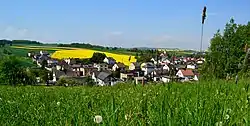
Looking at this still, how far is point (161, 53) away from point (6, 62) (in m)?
64.9

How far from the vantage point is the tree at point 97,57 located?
12268cm

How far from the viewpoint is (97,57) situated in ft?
405

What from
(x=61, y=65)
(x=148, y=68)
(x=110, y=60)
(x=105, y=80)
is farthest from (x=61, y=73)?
(x=148, y=68)

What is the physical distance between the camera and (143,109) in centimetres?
269

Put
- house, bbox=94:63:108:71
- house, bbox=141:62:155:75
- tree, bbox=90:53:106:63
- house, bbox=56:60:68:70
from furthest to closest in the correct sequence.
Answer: tree, bbox=90:53:106:63
house, bbox=56:60:68:70
house, bbox=94:63:108:71
house, bbox=141:62:155:75

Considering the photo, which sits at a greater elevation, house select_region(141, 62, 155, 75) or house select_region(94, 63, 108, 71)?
house select_region(141, 62, 155, 75)

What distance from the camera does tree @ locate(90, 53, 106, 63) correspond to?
123 metres

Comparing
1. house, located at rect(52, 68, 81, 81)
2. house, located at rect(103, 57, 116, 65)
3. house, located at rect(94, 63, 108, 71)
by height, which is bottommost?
house, located at rect(52, 68, 81, 81)

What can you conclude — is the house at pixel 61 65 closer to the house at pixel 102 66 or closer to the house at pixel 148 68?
the house at pixel 102 66

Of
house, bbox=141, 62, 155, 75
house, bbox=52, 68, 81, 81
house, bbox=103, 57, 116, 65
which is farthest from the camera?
house, bbox=103, 57, 116, 65

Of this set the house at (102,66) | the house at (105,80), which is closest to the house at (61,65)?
the house at (102,66)

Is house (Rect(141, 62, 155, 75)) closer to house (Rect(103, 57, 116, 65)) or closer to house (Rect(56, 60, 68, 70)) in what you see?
house (Rect(103, 57, 116, 65))

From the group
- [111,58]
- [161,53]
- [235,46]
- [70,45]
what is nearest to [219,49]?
[235,46]

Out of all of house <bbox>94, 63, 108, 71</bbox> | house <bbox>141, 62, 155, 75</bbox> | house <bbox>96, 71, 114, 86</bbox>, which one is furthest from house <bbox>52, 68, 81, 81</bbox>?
house <bbox>141, 62, 155, 75</bbox>
